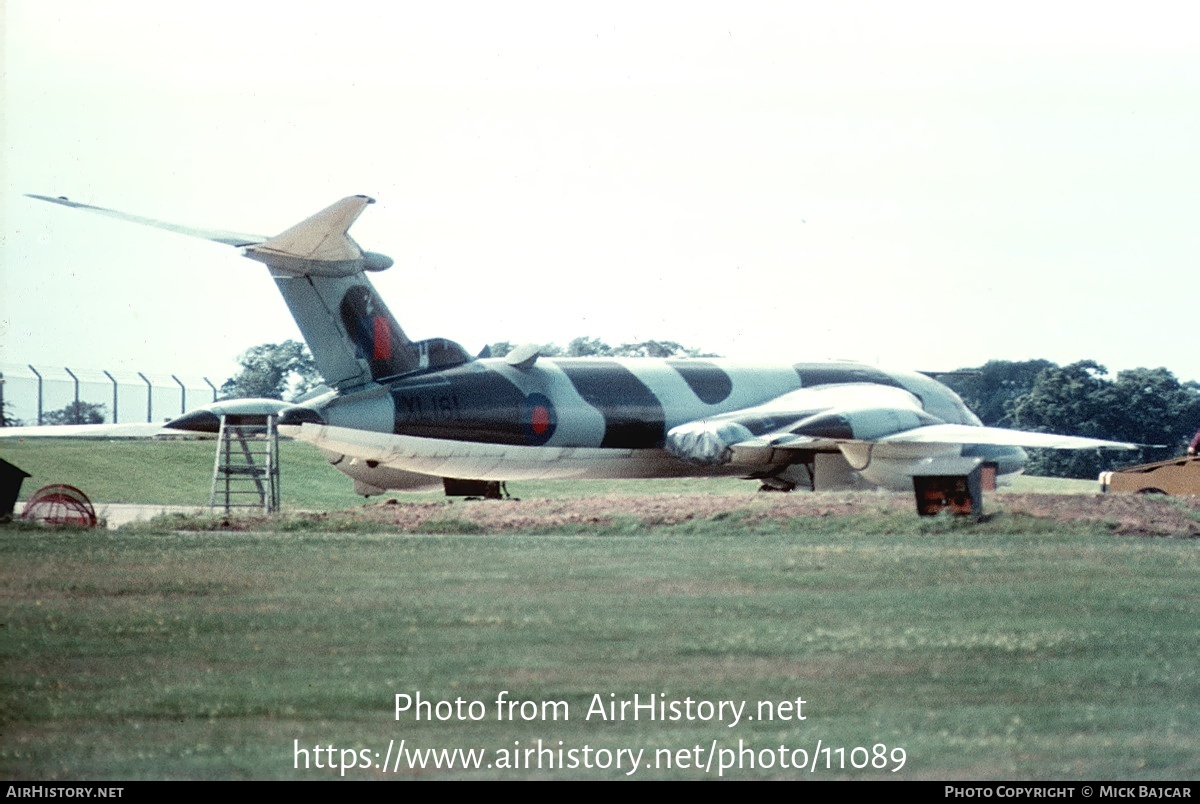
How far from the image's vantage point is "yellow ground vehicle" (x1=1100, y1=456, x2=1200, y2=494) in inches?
1261

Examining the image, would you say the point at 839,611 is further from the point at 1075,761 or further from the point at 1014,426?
the point at 1014,426

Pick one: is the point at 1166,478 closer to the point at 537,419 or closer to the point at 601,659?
the point at 537,419

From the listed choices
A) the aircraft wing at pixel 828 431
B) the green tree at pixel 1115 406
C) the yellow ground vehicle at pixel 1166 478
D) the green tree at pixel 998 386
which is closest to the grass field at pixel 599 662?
the aircraft wing at pixel 828 431

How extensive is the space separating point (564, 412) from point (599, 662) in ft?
64.0

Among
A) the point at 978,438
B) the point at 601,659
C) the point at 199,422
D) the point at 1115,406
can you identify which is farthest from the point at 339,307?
the point at 1115,406

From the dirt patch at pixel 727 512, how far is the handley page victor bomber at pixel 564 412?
3.55 feet

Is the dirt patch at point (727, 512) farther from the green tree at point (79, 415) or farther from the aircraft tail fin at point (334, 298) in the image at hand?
the green tree at point (79, 415)

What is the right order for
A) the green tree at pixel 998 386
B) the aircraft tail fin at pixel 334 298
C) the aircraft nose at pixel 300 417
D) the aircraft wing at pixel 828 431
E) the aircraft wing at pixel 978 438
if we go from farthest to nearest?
1. the green tree at pixel 998 386
2. the aircraft wing at pixel 828 431
3. the aircraft wing at pixel 978 438
4. the aircraft nose at pixel 300 417
5. the aircraft tail fin at pixel 334 298

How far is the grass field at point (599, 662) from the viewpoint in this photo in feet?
24.4

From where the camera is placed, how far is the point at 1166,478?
32.3 metres

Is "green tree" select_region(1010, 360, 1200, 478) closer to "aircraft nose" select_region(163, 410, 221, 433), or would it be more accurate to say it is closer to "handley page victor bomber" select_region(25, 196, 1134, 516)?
"handley page victor bomber" select_region(25, 196, 1134, 516)

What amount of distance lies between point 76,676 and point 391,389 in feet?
55.6
